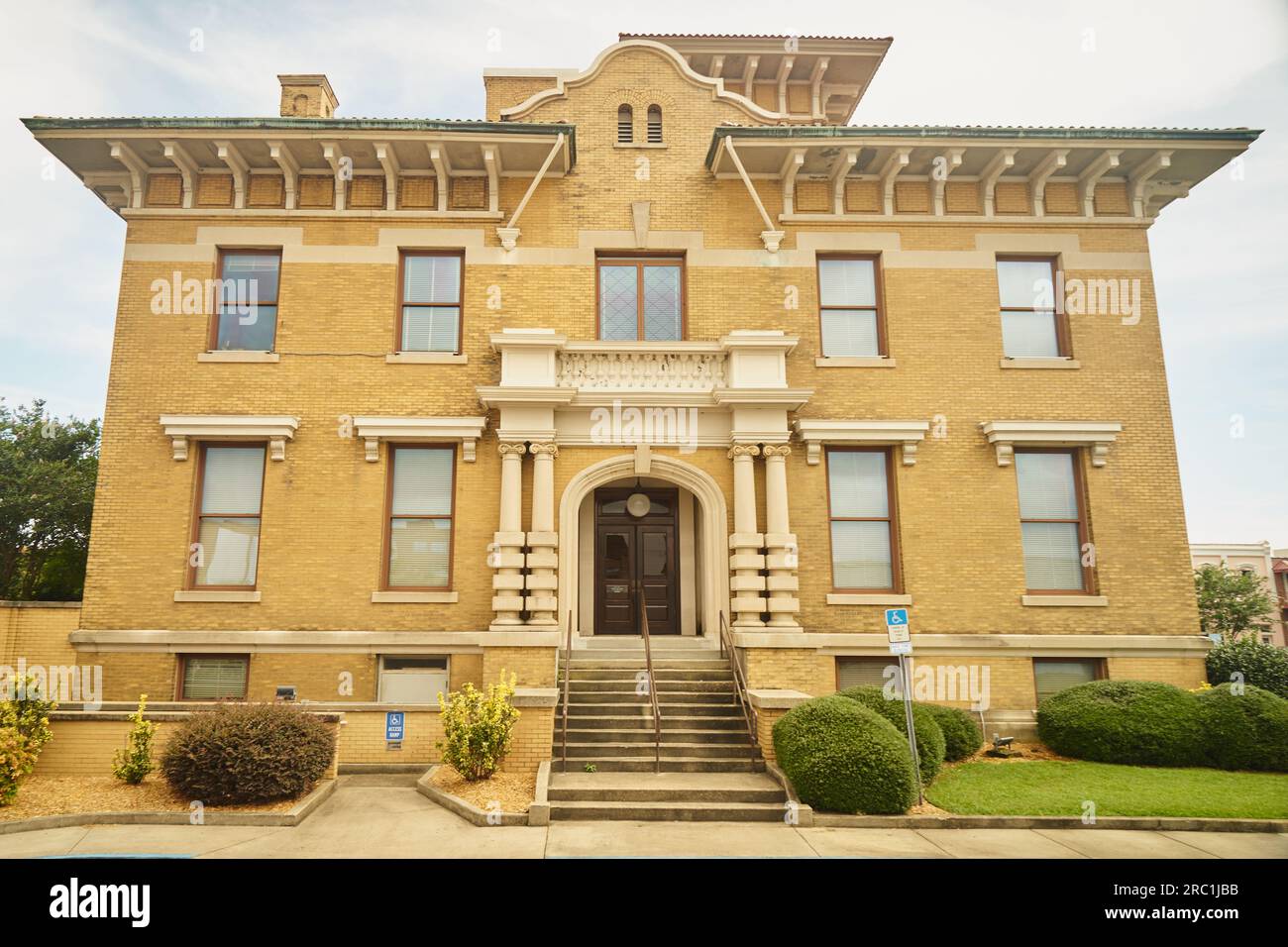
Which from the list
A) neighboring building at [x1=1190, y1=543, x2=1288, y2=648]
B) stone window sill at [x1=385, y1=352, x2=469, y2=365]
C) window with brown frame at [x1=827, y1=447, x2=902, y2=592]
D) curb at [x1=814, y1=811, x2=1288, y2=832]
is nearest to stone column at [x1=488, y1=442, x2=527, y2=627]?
stone window sill at [x1=385, y1=352, x2=469, y2=365]

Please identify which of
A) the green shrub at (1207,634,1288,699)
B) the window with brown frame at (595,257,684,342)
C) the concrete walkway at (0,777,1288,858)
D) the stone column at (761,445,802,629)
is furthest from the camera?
the window with brown frame at (595,257,684,342)

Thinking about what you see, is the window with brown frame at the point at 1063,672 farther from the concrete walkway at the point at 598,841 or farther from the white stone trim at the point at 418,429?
the white stone trim at the point at 418,429

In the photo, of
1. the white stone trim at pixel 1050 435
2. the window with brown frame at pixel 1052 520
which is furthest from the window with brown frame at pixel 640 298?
the window with brown frame at pixel 1052 520

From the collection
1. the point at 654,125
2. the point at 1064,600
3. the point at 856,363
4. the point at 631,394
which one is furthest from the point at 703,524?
the point at 654,125

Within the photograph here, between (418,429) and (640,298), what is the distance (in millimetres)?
5026

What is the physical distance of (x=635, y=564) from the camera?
52.0ft

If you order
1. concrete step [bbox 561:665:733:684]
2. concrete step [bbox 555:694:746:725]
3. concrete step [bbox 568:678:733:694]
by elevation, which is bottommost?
concrete step [bbox 555:694:746:725]

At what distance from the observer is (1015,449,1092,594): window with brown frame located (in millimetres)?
14859

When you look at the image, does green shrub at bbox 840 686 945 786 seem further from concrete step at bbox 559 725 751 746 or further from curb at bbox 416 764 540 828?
curb at bbox 416 764 540 828

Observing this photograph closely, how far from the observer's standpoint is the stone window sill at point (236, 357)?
14.8 metres

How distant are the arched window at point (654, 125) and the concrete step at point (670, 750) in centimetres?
1175

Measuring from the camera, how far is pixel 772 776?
10727mm

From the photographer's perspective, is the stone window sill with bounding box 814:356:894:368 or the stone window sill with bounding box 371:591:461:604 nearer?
the stone window sill with bounding box 371:591:461:604

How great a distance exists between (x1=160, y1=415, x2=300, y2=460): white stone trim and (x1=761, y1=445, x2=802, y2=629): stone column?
28.9 ft
